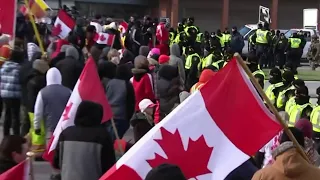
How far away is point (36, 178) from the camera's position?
34.2ft

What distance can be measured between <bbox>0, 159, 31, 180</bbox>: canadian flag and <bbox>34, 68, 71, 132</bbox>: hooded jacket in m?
3.86

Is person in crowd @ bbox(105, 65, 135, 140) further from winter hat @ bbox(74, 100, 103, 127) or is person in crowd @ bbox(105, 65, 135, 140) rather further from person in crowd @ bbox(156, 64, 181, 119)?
winter hat @ bbox(74, 100, 103, 127)

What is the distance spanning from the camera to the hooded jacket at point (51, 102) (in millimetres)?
9859

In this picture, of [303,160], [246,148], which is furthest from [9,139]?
[303,160]

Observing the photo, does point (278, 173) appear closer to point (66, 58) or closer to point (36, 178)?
point (36, 178)

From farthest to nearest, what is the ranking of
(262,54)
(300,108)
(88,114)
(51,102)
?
(262,54), (51,102), (300,108), (88,114)

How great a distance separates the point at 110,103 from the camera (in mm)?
10312

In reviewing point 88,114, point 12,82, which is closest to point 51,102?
point 12,82

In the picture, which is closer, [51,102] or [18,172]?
[18,172]

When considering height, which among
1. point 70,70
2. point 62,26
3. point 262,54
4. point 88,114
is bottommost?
point 88,114

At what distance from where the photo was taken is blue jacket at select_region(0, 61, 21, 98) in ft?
39.0

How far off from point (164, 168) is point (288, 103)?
632 centimetres

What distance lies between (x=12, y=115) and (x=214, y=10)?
134 feet

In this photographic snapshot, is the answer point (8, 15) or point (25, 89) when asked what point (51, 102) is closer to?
point (25, 89)
